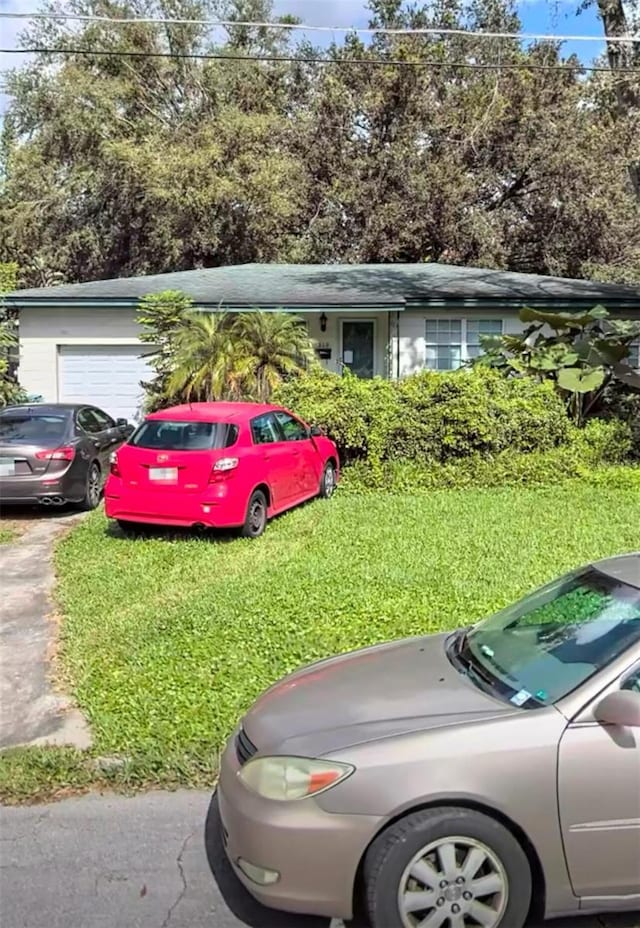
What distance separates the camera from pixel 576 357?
13.2 meters

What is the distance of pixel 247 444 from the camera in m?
8.89

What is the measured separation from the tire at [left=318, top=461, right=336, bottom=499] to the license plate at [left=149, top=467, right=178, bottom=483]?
3.08 meters

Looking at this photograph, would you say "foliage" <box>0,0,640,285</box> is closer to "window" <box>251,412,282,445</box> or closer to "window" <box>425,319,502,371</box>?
"window" <box>425,319,502,371</box>

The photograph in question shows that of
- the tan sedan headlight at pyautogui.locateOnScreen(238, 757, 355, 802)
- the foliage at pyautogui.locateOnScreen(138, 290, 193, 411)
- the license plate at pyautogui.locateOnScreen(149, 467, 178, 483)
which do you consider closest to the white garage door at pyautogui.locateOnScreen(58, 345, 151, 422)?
the foliage at pyautogui.locateOnScreen(138, 290, 193, 411)

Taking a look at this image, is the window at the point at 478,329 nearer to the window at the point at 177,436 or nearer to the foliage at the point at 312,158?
the window at the point at 177,436

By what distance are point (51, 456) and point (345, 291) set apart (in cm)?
910

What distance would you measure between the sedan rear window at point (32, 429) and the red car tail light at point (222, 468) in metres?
3.03

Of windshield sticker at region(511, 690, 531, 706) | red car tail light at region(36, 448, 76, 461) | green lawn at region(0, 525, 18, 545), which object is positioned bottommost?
green lawn at region(0, 525, 18, 545)

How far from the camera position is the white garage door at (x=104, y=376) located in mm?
17422

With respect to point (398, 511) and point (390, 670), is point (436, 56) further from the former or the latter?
point (390, 670)

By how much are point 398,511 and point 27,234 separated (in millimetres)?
24186

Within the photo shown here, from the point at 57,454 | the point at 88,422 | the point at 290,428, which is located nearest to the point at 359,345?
the point at 88,422

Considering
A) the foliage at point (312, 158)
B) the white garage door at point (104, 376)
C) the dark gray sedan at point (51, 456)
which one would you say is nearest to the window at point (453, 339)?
the white garage door at point (104, 376)

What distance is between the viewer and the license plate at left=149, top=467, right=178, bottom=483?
8562 millimetres
